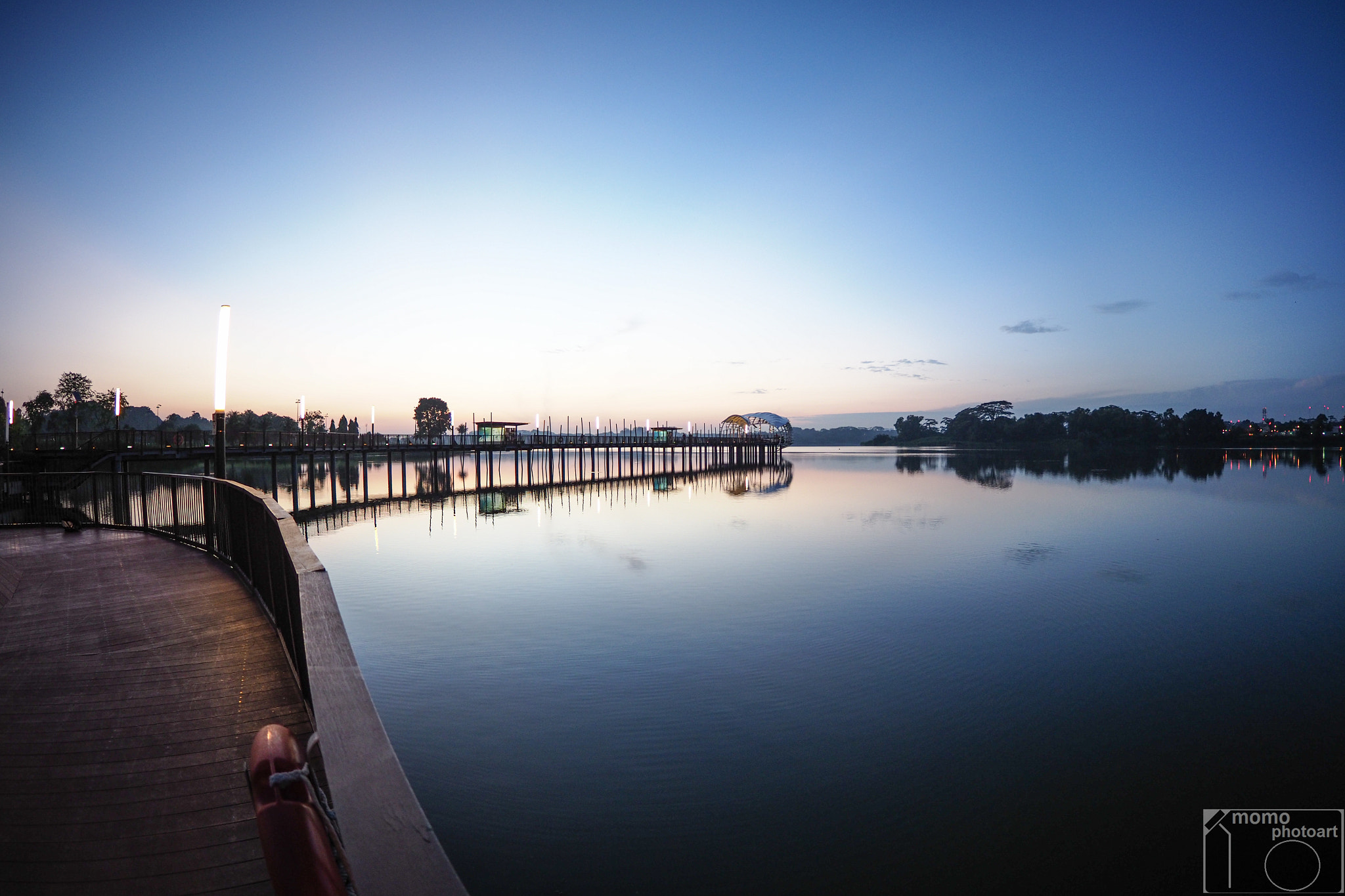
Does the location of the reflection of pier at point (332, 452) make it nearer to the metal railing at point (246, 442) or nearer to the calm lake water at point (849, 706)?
Result: the metal railing at point (246, 442)

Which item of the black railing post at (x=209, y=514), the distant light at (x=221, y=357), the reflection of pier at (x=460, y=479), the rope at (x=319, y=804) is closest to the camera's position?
the rope at (x=319, y=804)

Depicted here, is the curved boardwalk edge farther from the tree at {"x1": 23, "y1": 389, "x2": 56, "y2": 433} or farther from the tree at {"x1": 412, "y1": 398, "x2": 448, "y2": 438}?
the tree at {"x1": 412, "y1": 398, "x2": 448, "y2": 438}

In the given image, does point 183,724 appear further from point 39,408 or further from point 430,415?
point 430,415

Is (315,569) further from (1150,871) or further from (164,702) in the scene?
(1150,871)

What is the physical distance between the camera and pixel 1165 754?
6812mm

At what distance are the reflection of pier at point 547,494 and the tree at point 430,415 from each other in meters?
102

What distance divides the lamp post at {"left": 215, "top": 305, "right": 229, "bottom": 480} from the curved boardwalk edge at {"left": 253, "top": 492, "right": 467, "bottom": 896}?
19.1 feet

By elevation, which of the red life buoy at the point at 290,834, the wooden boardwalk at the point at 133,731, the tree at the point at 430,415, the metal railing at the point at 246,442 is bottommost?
the wooden boardwalk at the point at 133,731

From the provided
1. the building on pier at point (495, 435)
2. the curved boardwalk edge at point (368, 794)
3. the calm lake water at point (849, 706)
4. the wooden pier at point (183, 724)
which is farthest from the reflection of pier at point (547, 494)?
the curved boardwalk edge at point (368, 794)

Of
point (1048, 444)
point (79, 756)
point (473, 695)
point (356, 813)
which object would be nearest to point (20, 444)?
point (473, 695)

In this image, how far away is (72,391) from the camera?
63.9m

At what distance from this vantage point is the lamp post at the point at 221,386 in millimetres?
7202

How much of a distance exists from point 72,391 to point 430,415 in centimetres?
8889

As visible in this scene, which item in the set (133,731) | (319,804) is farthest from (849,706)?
(319,804)
